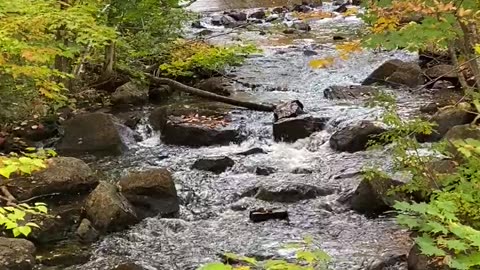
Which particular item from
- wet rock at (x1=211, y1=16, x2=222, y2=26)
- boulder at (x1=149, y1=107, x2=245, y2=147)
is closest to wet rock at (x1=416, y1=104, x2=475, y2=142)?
boulder at (x1=149, y1=107, x2=245, y2=147)

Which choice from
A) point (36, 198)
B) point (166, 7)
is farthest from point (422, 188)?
point (166, 7)

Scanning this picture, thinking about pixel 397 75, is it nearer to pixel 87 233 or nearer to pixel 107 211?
pixel 107 211

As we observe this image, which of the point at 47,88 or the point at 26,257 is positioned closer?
the point at 26,257

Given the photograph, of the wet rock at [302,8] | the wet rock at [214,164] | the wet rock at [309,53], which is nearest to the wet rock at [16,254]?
the wet rock at [214,164]

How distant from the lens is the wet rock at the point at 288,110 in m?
11.1

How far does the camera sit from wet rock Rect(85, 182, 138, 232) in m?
7.07

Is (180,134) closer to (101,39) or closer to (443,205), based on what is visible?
(101,39)

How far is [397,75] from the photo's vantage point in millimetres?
13414

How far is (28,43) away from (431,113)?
274 inches

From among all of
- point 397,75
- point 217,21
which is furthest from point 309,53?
point 217,21

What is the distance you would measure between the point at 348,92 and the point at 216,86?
291 cm

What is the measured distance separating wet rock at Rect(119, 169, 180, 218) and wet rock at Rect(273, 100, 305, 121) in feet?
12.1

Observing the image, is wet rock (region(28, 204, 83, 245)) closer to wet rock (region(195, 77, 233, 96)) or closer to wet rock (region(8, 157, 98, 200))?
wet rock (region(8, 157, 98, 200))

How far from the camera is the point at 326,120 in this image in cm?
1107
